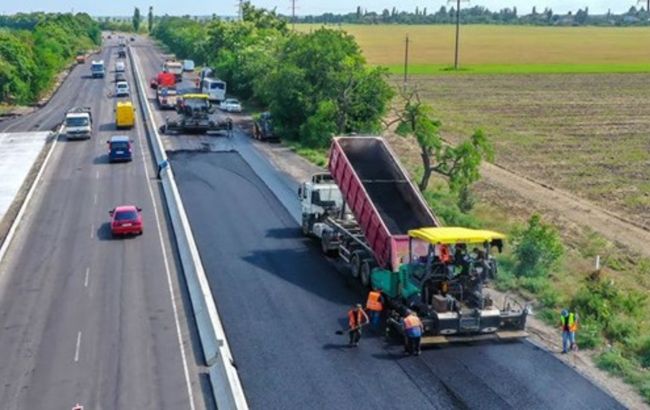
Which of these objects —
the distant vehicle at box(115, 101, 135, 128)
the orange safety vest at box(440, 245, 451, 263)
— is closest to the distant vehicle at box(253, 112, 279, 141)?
the distant vehicle at box(115, 101, 135, 128)

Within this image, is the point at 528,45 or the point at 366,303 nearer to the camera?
the point at 366,303

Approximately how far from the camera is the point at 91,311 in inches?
997

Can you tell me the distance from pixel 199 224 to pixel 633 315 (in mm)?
18375

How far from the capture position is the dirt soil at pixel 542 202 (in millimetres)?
20516

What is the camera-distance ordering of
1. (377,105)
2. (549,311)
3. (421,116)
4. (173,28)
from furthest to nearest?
(173,28), (377,105), (421,116), (549,311)

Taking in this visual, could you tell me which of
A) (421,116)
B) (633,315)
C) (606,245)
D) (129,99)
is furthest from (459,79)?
(633,315)

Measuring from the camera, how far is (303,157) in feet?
178

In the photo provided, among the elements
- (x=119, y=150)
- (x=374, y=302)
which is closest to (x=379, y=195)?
(x=374, y=302)

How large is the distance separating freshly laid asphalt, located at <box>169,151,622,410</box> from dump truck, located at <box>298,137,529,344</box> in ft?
2.14

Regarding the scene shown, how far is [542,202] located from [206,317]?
76.6 feet

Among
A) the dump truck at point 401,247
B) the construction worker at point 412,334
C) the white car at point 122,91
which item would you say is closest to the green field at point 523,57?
the white car at point 122,91

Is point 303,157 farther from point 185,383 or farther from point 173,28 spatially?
point 173,28

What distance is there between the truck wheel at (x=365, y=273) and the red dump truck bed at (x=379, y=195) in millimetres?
672

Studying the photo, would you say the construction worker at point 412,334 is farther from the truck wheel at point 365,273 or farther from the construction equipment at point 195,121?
the construction equipment at point 195,121
